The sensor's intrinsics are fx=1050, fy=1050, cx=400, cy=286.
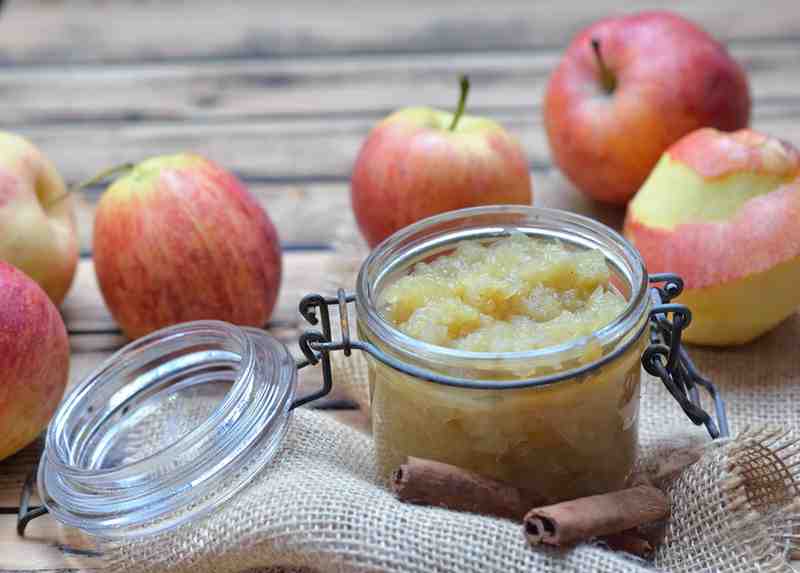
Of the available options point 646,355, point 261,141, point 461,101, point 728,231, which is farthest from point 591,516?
point 261,141

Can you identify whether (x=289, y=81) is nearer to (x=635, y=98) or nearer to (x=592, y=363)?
(x=635, y=98)

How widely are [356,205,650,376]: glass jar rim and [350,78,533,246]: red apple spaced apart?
36 centimetres

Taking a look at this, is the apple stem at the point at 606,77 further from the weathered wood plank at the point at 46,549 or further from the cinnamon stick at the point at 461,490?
the weathered wood plank at the point at 46,549

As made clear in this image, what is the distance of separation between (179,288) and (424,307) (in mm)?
538

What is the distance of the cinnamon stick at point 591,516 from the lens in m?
1.06

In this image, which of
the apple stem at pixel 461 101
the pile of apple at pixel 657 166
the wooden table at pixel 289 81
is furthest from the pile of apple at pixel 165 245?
the apple stem at pixel 461 101

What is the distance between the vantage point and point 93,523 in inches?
46.0

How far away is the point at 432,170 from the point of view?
1.69 meters

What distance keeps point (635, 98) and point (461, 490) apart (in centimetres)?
94

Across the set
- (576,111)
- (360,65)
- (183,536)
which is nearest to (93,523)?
(183,536)

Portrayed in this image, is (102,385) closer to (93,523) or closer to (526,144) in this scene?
(93,523)

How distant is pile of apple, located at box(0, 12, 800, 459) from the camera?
4.73 ft

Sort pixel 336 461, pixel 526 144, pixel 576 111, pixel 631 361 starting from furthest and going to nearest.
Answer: pixel 526 144
pixel 576 111
pixel 336 461
pixel 631 361

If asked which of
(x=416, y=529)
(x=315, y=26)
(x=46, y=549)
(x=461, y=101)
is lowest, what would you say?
(x=46, y=549)
